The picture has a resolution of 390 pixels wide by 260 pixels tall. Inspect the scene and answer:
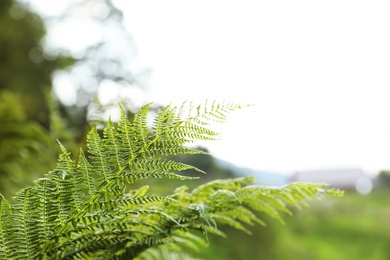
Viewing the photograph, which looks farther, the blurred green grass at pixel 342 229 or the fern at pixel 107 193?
the blurred green grass at pixel 342 229

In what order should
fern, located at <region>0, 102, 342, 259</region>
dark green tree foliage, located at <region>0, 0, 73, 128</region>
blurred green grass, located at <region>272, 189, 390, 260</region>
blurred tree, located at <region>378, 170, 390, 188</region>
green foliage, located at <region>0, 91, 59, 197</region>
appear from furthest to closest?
blurred tree, located at <region>378, 170, 390, 188</region>, blurred green grass, located at <region>272, 189, 390, 260</region>, dark green tree foliage, located at <region>0, 0, 73, 128</region>, green foliage, located at <region>0, 91, 59, 197</region>, fern, located at <region>0, 102, 342, 259</region>

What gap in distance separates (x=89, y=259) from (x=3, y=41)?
11.1 meters

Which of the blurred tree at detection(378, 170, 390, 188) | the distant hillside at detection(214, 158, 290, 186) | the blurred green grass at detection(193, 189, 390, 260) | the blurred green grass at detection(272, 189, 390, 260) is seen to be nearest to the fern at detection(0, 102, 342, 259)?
the distant hillside at detection(214, 158, 290, 186)

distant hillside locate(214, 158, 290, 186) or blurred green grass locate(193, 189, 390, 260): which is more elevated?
blurred green grass locate(193, 189, 390, 260)

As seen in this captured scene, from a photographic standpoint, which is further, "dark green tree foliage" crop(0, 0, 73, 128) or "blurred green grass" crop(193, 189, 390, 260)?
"blurred green grass" crop(193, 189, 390, 260)

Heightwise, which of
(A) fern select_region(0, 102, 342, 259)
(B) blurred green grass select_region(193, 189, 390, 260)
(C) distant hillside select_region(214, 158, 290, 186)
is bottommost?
(A) fern select_region(0, 102, 342, 259)

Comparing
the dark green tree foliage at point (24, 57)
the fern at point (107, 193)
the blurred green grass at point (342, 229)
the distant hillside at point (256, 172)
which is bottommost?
the fern at point (107, 193)

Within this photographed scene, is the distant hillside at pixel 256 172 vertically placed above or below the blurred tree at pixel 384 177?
below

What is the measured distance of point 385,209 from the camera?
16.0 meters

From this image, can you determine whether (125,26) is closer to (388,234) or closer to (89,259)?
(388,234)

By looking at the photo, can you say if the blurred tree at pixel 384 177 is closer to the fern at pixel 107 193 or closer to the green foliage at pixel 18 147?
the green foliage at pixel 18 147

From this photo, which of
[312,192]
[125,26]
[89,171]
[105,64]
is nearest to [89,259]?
[89,171]

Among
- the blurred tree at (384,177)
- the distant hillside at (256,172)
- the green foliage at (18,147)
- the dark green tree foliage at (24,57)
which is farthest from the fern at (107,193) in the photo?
the blurred tree at (384,177)

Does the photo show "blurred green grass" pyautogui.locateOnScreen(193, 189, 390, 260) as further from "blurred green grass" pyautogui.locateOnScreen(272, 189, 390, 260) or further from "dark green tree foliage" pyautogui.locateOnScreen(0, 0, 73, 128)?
"dark green tree foliage" pyautogui.locateOnScreen(0, 0, 73, 128)
